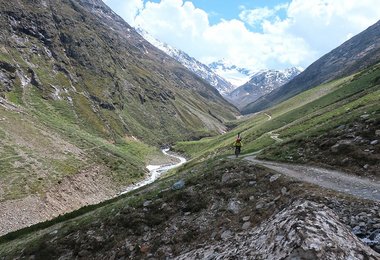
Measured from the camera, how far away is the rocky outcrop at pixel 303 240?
10680mm

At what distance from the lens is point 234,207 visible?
20.6 meters

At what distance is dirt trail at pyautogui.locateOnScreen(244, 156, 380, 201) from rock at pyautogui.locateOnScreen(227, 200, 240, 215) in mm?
4326

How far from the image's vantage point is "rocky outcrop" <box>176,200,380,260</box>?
420 inches

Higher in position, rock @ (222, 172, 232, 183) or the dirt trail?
rock @ (222, 172, 232, 183)

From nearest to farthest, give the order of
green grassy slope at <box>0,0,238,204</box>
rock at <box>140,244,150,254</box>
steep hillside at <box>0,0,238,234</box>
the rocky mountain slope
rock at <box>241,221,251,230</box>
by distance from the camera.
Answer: the rocky mountain slope → rock at <box>241,221,251,230</box> → rock at <box>140,244,150,254</box> → steep hillside at <box>0,0,238,234</box> → green grassy slope at <box>0,0,238,204</box>

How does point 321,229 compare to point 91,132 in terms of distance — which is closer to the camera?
point 321,229

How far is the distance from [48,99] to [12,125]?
53.2m

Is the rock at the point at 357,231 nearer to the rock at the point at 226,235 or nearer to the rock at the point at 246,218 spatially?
the rock at the point at 246,218

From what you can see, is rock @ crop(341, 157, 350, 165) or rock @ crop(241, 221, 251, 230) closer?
rock @ crop(241, 221, 251, 230)

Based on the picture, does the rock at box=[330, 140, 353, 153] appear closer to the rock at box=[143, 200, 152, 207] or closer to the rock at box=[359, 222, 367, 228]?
the rock at box=[359, 222, 367, 228]

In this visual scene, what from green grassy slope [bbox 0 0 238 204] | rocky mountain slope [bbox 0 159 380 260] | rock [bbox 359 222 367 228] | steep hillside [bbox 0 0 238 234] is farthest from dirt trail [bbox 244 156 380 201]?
green grassy slope [bbox 0 0 238 204]

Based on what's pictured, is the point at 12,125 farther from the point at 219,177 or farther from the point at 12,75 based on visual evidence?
the point at 219,177

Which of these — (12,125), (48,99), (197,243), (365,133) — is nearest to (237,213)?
(197,243)

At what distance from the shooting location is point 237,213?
19.8 metres
